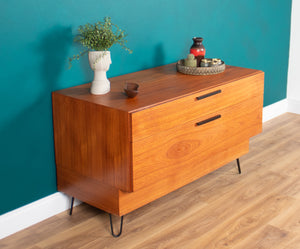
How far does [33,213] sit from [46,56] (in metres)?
0.84

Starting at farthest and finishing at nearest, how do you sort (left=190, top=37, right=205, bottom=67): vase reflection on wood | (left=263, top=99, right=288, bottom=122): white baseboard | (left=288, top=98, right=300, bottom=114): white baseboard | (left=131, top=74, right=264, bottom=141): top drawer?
(left=288, top=98, right=300, bottom=114): white baseboard < (left=263, top=99, right=288, bottom=122): white baseboard < (left=190, top=37, right=205, bottom=67): vase reflection on wood < (left=131, top=74, right=264, bottom=141): top drawer

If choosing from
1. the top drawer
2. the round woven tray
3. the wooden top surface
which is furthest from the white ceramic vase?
the round woven tray

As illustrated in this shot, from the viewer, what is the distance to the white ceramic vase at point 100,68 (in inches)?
91.6

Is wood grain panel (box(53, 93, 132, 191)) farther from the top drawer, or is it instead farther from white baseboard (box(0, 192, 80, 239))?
white baseboard (box(0, 192, 80, 239))

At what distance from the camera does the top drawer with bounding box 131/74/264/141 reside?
221cm

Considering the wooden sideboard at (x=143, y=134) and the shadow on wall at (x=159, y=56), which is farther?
the shadow on wall at (x=159, y=56)

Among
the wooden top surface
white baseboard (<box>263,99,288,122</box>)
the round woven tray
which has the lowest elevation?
white baseboard (<box>263,99,288,122</box>)

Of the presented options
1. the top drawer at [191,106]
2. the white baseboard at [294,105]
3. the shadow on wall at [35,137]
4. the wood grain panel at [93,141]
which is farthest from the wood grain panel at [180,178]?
the white baseboard at [294,105]

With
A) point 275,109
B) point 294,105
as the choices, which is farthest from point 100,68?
point 294,105

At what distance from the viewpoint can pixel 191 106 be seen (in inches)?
97.1

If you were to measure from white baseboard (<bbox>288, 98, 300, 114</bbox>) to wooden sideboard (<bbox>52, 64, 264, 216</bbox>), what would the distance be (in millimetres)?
1648

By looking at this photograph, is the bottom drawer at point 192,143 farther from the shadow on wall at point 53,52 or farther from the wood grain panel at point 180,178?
the shadow on wall at point 53,52

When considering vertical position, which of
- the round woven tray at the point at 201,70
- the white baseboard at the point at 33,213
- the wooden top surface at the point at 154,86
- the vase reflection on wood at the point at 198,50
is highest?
the vase reflection on wood at the point at 198,50

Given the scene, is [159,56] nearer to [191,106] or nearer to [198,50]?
[198,50]
